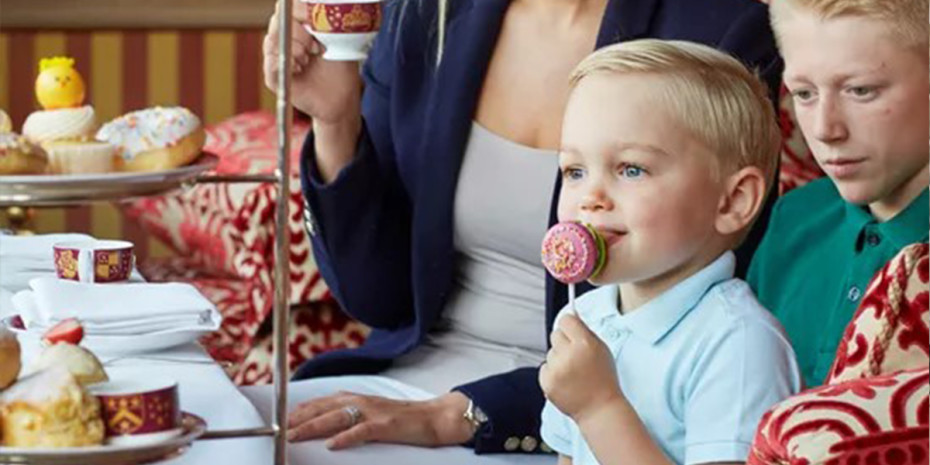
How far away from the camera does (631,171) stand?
5.57ft

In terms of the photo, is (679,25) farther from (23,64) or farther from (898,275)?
(23,64)

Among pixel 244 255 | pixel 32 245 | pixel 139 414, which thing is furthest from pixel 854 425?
pixel 244 255

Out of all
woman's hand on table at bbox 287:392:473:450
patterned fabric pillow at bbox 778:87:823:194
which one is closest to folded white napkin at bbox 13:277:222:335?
woman's hand on table at bbox 287:392:473:450

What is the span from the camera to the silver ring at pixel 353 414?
2.11 meters

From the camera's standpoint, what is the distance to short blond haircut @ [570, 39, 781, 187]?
5.58 ft

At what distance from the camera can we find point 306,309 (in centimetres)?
353

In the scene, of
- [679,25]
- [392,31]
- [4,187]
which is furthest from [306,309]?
[4,187]

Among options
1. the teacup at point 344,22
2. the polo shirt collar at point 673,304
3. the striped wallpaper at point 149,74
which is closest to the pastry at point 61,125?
the teacup at point 344,22

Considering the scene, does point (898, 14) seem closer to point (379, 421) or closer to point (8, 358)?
Answer: point (379, 421)

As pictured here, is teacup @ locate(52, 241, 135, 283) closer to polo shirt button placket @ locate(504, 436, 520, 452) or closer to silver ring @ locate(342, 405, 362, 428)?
silver ring @ locate(342, 405, 362, 428)

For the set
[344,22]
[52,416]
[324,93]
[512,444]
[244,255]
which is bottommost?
[244,255]

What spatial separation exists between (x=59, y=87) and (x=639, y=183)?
1.67ft

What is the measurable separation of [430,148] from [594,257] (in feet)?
2.45

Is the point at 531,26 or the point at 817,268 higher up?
the point at 531,26
